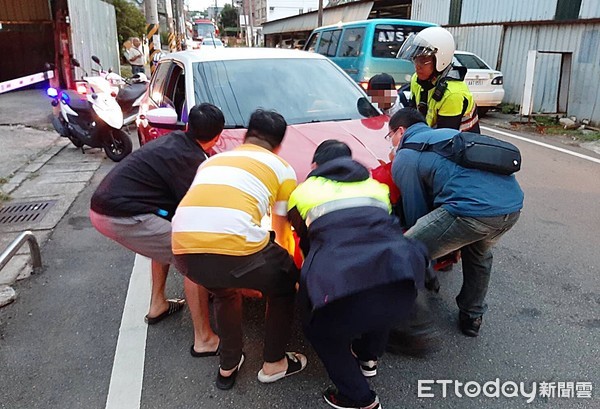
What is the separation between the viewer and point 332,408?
2439 millimetres

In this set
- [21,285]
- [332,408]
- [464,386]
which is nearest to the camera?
[332,408]

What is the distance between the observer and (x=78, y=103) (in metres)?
7.51

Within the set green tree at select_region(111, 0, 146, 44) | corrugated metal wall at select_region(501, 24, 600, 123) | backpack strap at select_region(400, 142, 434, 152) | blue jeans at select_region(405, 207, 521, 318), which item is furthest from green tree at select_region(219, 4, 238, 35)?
blue jeans at select_region(405, 207, 521, 318)

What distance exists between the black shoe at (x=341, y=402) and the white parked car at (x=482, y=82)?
932cm

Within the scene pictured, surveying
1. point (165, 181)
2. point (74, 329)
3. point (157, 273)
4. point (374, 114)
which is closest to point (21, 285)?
point (74, 329)

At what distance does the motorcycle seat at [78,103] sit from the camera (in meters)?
7.46

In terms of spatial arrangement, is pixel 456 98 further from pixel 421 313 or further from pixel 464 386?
pixel 464 386

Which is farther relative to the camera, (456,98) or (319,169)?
(456,98)

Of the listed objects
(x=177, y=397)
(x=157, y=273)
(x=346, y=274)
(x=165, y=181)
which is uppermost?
(x=165, y=181)

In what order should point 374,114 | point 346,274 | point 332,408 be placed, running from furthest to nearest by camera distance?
point 374,114
point 332,408
point 346,274

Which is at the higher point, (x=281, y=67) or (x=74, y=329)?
(x=281, y=67)

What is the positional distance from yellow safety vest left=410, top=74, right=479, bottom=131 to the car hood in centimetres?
39

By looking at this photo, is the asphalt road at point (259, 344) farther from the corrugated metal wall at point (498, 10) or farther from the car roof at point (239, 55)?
the corrugated metal wall at point (498, 10)

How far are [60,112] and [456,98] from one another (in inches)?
261
